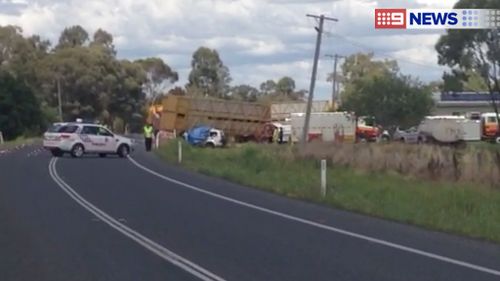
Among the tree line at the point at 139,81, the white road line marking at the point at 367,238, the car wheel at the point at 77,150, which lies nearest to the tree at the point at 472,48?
the tree line at the point at 139,81

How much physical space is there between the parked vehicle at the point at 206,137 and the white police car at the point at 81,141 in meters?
15.8

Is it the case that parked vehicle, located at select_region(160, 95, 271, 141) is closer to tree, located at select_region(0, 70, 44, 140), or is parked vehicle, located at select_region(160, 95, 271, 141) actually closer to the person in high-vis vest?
the person in high-vis vest

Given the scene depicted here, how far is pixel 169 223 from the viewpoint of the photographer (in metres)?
23.8

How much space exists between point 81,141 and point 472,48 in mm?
29839

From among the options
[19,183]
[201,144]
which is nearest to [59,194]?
[19,183]

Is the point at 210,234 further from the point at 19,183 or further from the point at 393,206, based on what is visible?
the point at 19,183

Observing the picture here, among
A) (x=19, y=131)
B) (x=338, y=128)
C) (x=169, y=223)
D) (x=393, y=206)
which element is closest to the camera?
(x=169, y=223)

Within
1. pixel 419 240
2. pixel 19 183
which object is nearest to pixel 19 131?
pixel 19 183

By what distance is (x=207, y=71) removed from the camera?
167500 millimetres

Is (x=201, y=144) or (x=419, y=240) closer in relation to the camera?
(x=419, y=240)

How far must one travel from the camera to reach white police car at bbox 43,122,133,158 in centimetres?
5953

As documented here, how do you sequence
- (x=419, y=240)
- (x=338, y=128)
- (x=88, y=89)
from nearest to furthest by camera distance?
(x=419, y=240), (x=338, y=128), (x=88, y=89)

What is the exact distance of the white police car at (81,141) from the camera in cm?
5953

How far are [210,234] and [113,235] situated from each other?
1.68 meters
